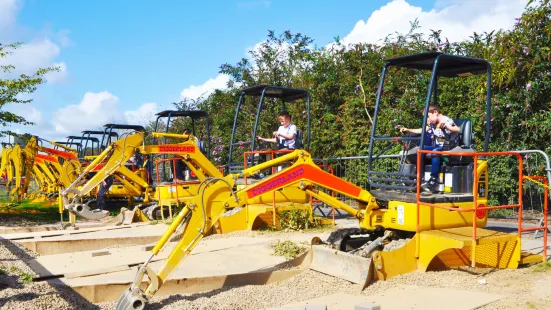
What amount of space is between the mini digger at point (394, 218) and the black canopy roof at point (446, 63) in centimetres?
1

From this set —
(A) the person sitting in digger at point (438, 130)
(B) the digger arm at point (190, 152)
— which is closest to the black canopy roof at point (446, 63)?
(A) the person sitting in digger at point (438, 130)

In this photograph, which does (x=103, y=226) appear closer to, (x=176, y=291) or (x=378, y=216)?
(x=176, y=291)

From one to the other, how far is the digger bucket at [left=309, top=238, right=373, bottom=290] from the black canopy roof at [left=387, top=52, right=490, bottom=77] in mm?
2801

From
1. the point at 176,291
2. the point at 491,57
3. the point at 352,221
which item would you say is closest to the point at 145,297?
the point at 176,291

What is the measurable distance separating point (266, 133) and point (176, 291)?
12.7 metres

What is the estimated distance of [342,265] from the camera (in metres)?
7.13

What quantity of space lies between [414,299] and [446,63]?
11.9 ft

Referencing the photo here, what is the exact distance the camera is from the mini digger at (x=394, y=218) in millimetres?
6672

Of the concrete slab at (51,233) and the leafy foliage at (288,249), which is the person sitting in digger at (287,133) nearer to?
the leafy foliage at (288,249)

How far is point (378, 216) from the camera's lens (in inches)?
301

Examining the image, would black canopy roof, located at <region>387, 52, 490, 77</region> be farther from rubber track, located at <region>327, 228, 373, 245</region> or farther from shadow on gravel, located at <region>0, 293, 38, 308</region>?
shadow on gravel, located at <region>0, 293, 38, 308</region>

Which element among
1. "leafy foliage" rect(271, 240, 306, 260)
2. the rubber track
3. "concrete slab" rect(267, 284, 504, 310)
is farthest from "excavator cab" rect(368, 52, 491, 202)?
"leafy foliage" rect(271, 240, 306, 260)

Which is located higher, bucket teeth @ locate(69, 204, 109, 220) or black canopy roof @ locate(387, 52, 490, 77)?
black canopy roof @ locate(387, 52, 490, 77)

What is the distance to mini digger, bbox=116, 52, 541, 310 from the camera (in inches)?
263
